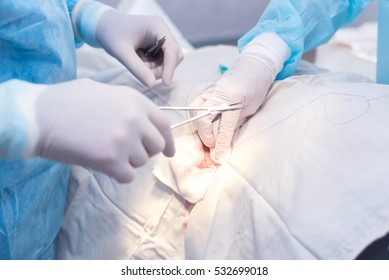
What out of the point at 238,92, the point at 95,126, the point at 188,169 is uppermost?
the point at 95,126

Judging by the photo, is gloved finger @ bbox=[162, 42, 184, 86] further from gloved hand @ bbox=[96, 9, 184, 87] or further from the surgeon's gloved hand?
the surgeon's gloved hand

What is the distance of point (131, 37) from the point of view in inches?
42.4

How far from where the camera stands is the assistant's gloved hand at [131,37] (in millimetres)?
1052

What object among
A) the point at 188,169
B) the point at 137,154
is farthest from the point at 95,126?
the point at 188,169

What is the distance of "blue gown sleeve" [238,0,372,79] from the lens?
3.55 ft

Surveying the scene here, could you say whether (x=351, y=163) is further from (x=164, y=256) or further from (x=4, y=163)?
(x=4, y=163)

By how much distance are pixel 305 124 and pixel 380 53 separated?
458mm

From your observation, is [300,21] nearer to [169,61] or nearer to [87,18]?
[169,61]

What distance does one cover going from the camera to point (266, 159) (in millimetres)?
820

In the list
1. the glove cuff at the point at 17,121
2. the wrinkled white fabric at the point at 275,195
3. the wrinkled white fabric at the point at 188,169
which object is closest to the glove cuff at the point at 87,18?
the wrinkled white fabric at the point at 275,195

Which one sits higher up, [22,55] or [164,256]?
[22,55]

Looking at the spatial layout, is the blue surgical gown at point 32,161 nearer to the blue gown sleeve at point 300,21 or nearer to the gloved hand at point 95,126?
the gloved hand at point 95,126

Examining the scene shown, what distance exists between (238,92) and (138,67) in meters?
0.29
